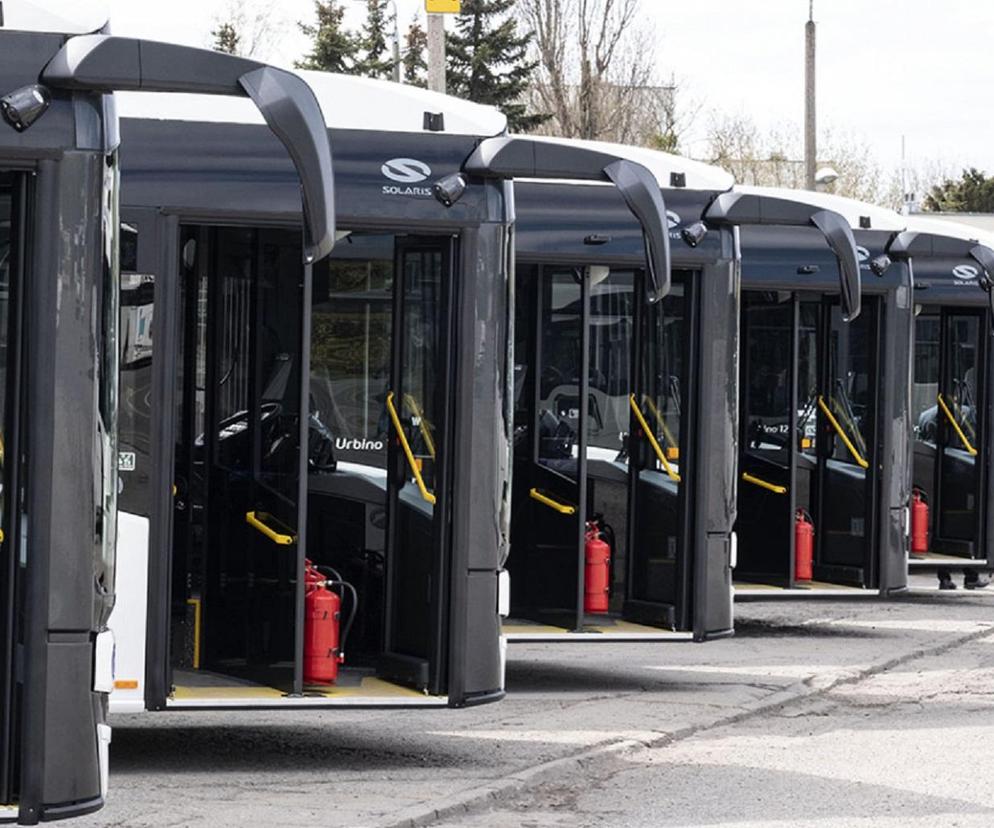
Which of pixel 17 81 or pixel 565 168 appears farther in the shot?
pixel 565 168

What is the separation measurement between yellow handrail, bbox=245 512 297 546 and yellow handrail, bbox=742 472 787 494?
672 cm

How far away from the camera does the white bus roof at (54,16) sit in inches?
273

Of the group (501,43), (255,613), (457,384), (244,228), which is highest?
(501,43)

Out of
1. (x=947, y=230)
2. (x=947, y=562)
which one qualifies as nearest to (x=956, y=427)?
(x=947, y=562)

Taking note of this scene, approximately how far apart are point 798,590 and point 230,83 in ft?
30.3

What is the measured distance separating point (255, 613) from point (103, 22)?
317 cm

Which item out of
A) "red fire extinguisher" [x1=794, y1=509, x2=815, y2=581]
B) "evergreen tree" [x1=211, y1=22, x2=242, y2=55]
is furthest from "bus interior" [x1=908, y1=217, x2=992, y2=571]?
"evergreen tree" [x1=211, y1=22, x2=242, y2=55]

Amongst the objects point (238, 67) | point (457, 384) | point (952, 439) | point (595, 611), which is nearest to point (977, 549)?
point (952, 439)

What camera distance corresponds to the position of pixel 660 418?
12352mm

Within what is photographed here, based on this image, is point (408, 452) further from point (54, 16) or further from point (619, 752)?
point (54, 16)

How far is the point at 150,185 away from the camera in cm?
877

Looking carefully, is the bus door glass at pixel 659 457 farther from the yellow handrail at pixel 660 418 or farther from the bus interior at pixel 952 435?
the bus interior at pixel 952 435

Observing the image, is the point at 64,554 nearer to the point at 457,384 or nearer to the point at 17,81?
the point at 17,81

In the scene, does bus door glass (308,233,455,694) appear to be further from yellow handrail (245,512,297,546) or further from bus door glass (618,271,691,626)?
bus door glass (618,271,691,626)
